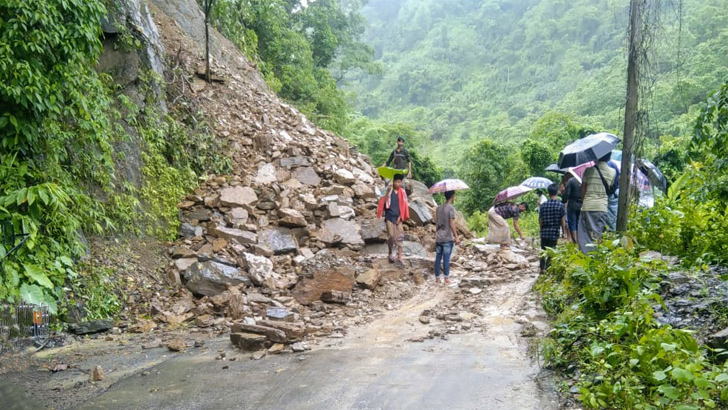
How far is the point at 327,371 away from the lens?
4.91 meters

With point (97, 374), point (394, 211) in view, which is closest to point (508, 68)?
point (394, 211)

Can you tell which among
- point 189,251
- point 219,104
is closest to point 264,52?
point 219,104

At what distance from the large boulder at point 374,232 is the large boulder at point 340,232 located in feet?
0.33

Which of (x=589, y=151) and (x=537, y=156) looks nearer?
(x=589, y=151)

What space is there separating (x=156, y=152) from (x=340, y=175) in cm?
403

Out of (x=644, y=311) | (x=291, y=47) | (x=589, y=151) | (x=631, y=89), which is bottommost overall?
(x=644, y=311)

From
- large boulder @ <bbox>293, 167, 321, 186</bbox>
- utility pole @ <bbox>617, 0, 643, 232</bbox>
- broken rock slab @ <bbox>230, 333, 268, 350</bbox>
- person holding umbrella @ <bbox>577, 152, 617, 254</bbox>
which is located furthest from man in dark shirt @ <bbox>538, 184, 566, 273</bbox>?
large boulder @ <bbox>293, 167, 321, 186</bbox>

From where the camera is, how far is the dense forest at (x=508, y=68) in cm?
3394

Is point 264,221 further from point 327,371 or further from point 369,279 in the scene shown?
point 327,371

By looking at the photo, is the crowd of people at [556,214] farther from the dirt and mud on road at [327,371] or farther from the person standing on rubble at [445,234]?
the dirt and mud on road at [327,371]

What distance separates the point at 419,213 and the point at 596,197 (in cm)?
541

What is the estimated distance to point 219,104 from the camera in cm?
1291

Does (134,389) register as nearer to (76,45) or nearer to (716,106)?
(76,45)

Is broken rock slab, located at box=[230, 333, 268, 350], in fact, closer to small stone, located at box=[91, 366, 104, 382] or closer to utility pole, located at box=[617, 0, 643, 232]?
small stone, located at box=[91, 366, 104, 382]
